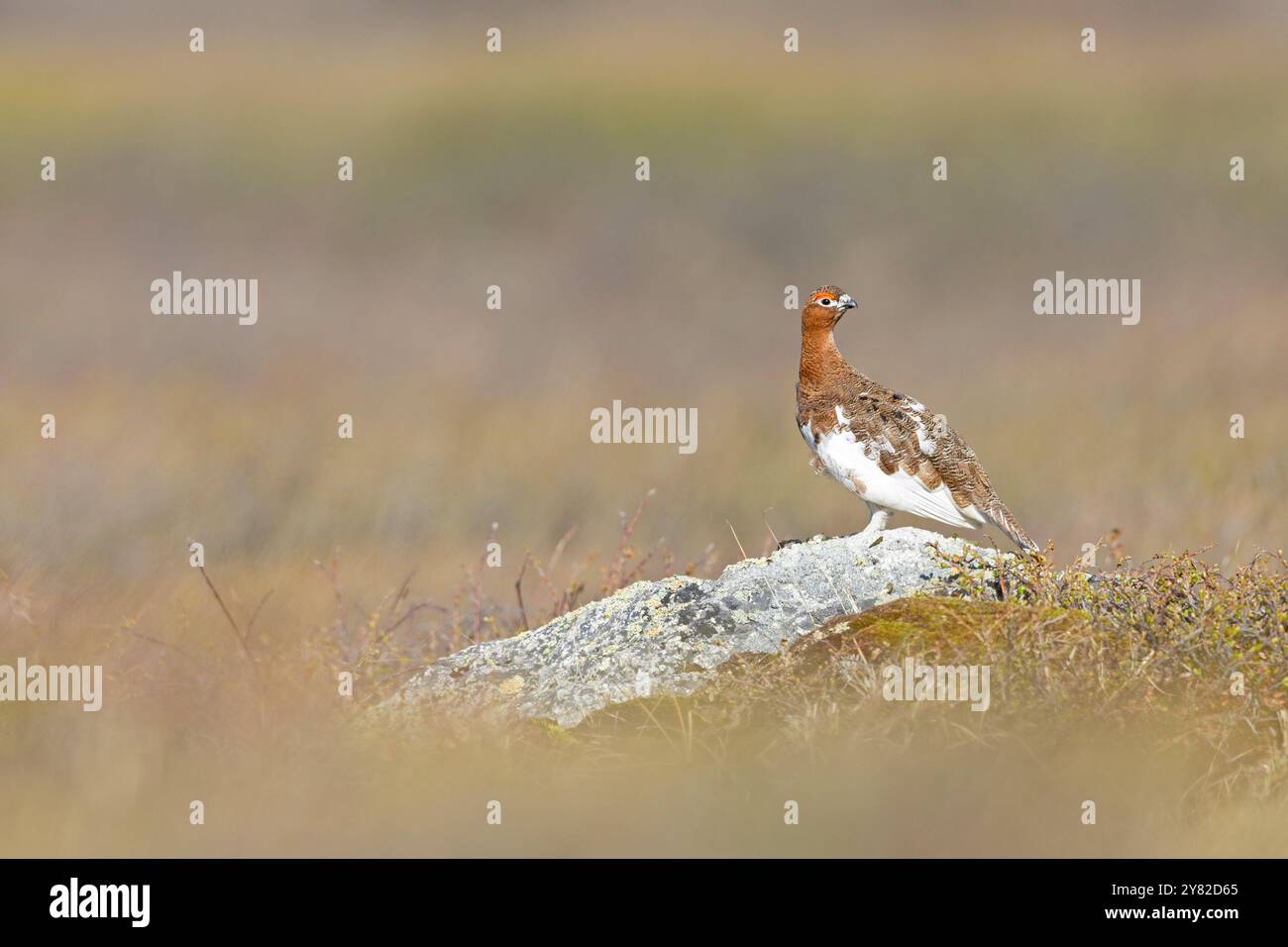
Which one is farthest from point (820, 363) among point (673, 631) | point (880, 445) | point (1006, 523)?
point (673, 631)

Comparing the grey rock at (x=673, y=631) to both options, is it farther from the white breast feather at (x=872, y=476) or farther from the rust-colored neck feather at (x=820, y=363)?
the rust-colored neck feather at (x=820, y=363)

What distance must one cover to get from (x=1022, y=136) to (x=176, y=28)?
53.1ft

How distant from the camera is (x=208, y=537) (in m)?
13.4

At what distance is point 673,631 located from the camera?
5.97 metres

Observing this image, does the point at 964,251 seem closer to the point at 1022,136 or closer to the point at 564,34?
the point at 1022,136

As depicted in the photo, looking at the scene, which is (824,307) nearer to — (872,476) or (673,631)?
(872,476)

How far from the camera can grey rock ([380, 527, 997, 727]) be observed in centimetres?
583

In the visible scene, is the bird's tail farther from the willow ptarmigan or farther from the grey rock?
the grey rock

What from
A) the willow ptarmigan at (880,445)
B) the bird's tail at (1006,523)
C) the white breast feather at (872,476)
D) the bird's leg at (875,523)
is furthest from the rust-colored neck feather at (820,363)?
the bird's tail at (1006,523)

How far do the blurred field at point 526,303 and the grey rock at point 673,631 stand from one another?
57cm

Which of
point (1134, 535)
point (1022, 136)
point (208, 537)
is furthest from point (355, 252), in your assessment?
point (1134, 535)

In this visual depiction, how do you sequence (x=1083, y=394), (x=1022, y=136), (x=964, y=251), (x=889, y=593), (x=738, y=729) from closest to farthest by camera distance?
(x=738, y=729) < (x=889, y=593) < (x=1083, y=394) < (x=964, y=251) < (x=1022, y=136)

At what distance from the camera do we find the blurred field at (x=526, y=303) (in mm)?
9312

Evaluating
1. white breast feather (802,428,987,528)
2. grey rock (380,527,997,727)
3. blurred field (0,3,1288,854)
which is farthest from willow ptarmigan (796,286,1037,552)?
blurred field (0,3,1288,854)
